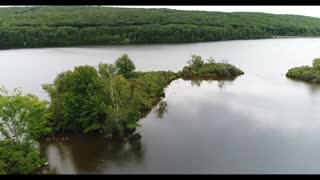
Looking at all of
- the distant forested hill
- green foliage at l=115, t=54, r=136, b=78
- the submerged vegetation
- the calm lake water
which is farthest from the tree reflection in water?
the distant forested hill

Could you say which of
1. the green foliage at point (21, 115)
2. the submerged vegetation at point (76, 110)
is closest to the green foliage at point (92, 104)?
the submerged vegetation at point (76, 110)

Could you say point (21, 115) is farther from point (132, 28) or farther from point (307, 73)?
point (132, 28)

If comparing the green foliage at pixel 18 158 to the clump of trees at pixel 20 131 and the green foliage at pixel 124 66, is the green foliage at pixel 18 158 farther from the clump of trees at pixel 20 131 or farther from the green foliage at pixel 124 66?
the green foliage at pixel 124 66

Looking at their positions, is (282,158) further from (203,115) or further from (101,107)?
(101,107)

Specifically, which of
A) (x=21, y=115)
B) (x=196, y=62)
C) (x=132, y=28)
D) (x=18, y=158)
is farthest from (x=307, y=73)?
(x=132, y=28)

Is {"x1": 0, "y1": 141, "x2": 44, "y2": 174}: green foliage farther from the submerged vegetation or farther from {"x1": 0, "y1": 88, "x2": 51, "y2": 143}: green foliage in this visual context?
{"x1": 0, "y1": 88, "x2": 51, "y2": 143}: green foliage

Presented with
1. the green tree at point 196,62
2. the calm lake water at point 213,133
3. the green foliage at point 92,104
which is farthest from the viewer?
the green tree at point 196,62

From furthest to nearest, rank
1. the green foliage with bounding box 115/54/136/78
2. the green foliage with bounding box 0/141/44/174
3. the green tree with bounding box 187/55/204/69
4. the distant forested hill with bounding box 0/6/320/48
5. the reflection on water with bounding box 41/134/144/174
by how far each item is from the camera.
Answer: the distant forested hill with bounding box 0/6/320/48 < the green tree with bounding box 187/55/204/69 < the green foliage with bounding box 115/54/136/78 < the reflection on water with bounding box 41/134/144/174 < the green foliage with bounding box 0/141/44/174
